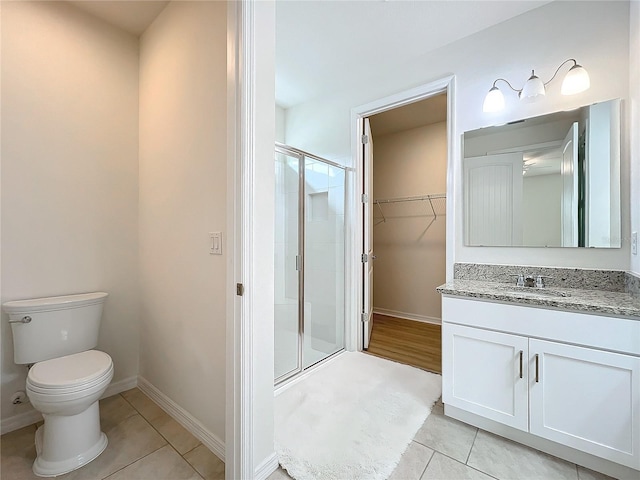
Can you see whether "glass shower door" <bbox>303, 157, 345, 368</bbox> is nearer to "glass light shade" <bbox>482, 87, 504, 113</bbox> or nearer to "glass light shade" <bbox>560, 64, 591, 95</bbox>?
"glass light shade" <bbox>482, 87, 504, 113</bbox>

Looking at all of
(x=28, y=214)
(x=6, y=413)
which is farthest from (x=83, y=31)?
(x=6, y=413)

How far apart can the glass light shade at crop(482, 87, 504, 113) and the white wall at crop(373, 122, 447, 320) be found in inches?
61.0

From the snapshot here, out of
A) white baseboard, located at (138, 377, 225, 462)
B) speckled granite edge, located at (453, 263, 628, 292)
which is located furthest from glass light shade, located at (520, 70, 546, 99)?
white baseboard, located at (138, 377, 225, 462)

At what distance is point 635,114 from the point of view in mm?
1495

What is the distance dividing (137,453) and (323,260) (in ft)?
5.81

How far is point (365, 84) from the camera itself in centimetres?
260

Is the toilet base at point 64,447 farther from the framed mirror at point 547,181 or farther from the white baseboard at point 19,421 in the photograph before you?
the framed mirror at point 547,181

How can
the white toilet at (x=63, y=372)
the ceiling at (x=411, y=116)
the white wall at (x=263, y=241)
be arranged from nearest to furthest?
1. the white wall at (x=263, y=241)
2. the white toilet at (x=63, y=372)
3. the ceiling at (x=411, y=116)

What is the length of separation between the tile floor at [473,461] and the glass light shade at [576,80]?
2.06m

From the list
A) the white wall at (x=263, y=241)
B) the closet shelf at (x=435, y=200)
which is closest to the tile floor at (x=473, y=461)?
the white wall at (x=263, y=241)

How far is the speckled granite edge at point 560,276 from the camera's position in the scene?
158 cm

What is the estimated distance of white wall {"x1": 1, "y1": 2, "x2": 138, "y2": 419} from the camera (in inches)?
63.7

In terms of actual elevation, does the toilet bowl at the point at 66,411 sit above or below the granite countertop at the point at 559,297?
below

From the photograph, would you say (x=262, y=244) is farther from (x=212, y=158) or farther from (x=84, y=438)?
(x=84, y=438)
